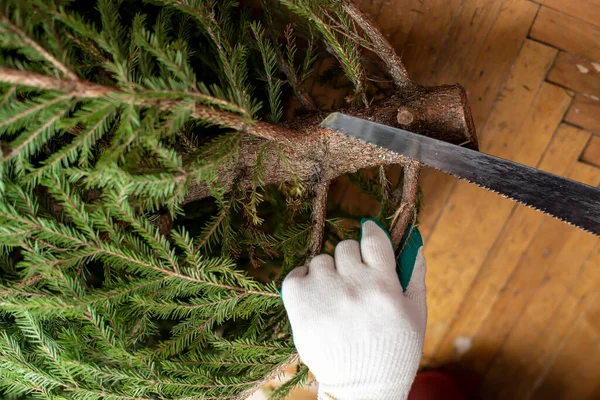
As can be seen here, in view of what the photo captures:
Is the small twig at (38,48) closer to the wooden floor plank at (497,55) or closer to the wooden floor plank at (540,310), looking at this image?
the wooden floor plank at (497,55)

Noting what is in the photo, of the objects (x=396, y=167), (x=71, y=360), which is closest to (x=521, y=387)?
(x=396, y=167)

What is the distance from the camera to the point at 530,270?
4.85ft

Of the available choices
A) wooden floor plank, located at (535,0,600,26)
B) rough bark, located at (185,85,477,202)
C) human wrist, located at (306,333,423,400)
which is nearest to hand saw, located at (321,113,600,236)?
rough bark, located at (185,85,477,202)

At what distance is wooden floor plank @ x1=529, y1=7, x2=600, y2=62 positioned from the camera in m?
1.27

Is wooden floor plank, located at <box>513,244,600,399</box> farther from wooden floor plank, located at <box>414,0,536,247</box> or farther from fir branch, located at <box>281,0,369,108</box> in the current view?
fir branch, located at <box>281,0,369,108</box>

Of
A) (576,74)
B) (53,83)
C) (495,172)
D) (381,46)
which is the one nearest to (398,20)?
(381,46)

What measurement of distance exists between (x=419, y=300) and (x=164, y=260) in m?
0.55

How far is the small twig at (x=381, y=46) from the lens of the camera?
890 millimetres

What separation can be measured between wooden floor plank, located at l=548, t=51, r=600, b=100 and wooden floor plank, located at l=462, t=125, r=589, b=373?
124 mm

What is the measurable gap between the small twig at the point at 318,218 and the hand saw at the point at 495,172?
0.20 metres

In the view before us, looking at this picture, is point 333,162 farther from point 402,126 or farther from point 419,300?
point 419,300

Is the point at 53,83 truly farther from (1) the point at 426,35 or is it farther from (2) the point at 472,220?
(2) the point at 472,220

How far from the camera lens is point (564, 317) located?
1.49 m

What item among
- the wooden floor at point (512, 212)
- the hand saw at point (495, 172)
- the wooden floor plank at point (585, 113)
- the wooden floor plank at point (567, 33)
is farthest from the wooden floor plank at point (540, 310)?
the hand saw at point (495, 172)
